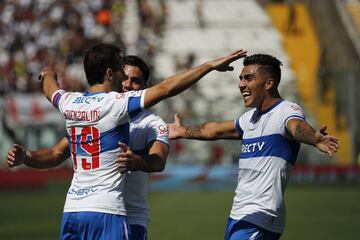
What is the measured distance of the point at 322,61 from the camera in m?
28.6

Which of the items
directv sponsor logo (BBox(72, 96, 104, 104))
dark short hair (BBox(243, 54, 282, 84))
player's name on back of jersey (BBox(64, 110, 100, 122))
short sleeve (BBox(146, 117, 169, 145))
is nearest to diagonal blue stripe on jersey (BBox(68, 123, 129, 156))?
player's name on back of jersey (BBox(64, 110, 100, 122))

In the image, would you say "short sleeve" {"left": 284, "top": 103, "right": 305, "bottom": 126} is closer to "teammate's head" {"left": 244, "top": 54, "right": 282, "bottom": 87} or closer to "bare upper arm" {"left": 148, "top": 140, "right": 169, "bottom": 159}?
"teammate's head" {"left": 244, "top": 54, "right": 282, "bottom": 87}

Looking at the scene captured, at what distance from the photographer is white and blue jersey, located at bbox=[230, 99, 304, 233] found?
728 cm

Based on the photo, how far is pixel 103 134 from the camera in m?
6.62

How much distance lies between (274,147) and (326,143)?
91 centimetres

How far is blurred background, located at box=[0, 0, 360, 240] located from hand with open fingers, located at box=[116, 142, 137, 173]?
989 cm

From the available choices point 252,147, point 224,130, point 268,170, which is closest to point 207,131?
point 224,130

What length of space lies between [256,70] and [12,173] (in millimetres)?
17539

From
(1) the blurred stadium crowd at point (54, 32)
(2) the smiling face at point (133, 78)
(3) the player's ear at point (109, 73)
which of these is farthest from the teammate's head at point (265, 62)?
(1) the blurred stadium crowd at point (54, 32)

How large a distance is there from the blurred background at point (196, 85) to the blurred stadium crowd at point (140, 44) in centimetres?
4

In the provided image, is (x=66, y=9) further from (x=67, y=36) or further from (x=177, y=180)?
(x=177, y=180)

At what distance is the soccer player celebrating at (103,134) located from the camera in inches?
255

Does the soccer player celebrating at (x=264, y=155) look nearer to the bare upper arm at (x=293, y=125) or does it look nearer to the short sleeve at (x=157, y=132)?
the bare upper arm at (x=293, y=125)

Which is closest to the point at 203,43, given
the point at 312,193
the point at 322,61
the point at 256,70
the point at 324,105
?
the point at 322,61
